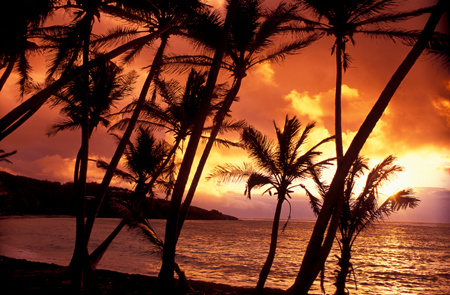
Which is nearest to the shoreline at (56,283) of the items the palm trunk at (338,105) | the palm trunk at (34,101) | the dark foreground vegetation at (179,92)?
the dark foreground vegetation at (179,92)

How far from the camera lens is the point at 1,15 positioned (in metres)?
4.45

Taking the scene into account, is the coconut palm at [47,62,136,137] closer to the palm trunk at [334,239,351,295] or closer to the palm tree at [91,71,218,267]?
the palm tree at [91,71,218,267]

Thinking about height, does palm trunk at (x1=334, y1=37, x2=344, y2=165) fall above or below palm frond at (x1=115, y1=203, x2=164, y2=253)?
above

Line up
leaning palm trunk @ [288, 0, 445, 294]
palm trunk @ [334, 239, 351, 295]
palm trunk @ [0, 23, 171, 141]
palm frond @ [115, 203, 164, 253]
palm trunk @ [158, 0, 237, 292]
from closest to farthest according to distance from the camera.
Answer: palm trunk @ [0, 23, 171, 141]
leaning palm trunk @ [288, 0, 445, 294]
palm frond @ [115, 203, 164, 253]
palm trunk @ [158, 0, 237, 292]
palm trunk @ [334, 239, 351, 295]

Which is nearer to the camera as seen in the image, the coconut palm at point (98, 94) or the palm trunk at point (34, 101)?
the palm trunk at point (34, 101)

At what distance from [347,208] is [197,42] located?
6.45 m

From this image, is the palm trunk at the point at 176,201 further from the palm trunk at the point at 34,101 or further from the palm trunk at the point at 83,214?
the palm trunk at the point at 34,101

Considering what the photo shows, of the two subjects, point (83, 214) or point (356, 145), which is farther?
point (83, 214)

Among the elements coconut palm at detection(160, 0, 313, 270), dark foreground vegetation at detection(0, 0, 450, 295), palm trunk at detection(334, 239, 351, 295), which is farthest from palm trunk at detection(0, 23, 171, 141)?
palm trunk at detection(334, 239, 351, 295)

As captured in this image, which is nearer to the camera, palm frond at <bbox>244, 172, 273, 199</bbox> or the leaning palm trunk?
the leaning palm trunk

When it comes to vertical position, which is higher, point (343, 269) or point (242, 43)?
point (242, 43)

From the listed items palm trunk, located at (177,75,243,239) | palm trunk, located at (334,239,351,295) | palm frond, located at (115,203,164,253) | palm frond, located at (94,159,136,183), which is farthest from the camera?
palm frond, located at (94,159,136,183)

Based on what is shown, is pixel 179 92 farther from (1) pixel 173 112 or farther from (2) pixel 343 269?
(2) pixel 343 269

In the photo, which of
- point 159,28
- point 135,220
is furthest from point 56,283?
point 159,28
